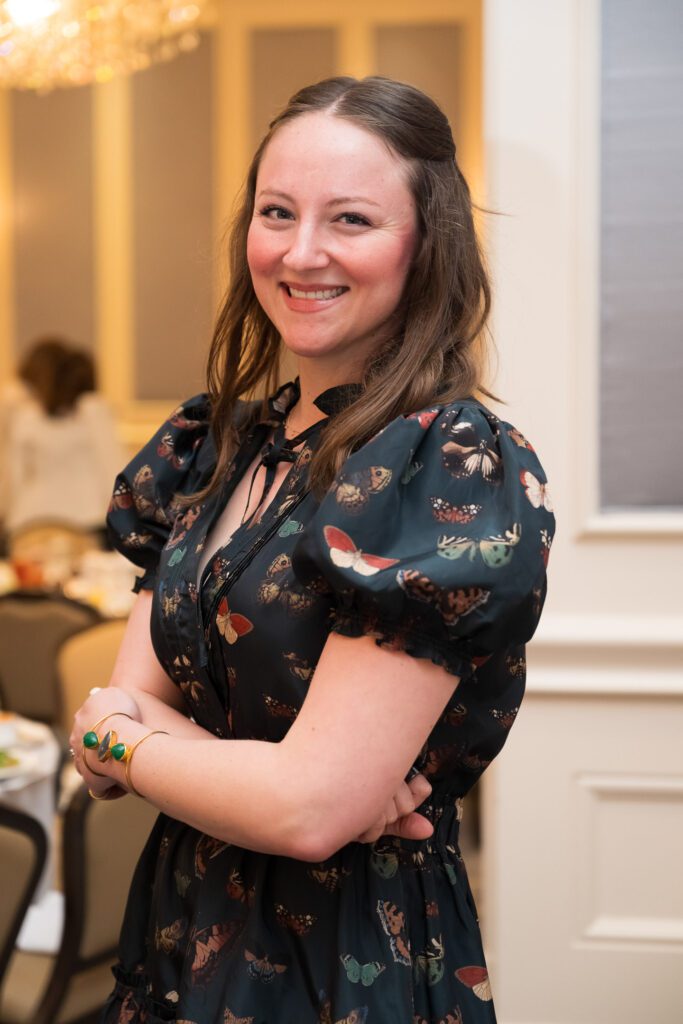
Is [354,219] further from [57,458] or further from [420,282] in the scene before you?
[57,458]

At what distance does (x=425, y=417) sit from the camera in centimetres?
124

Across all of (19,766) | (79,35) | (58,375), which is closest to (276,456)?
(19,766)

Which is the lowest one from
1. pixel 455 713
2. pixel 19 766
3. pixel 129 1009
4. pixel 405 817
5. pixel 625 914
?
pixel 625 914

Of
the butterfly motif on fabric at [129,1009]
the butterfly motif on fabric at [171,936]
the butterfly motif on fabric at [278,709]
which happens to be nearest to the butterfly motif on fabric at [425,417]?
the butterfly motif on fabric at [278,709]

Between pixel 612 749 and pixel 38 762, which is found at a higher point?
pixel 612 749

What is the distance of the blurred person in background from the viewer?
629 cm

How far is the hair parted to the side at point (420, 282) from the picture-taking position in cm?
129

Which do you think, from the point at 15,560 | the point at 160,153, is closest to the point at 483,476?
the point at 15,560

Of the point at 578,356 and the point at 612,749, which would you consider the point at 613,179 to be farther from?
the point at 612,749

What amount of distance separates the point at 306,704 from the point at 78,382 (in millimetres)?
5328

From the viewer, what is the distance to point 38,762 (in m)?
3.22

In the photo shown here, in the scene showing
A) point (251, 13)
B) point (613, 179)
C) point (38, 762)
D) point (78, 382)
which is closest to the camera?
point (613, 179)

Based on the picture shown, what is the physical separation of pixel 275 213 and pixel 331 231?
0.25 ft

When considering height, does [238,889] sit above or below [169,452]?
below
